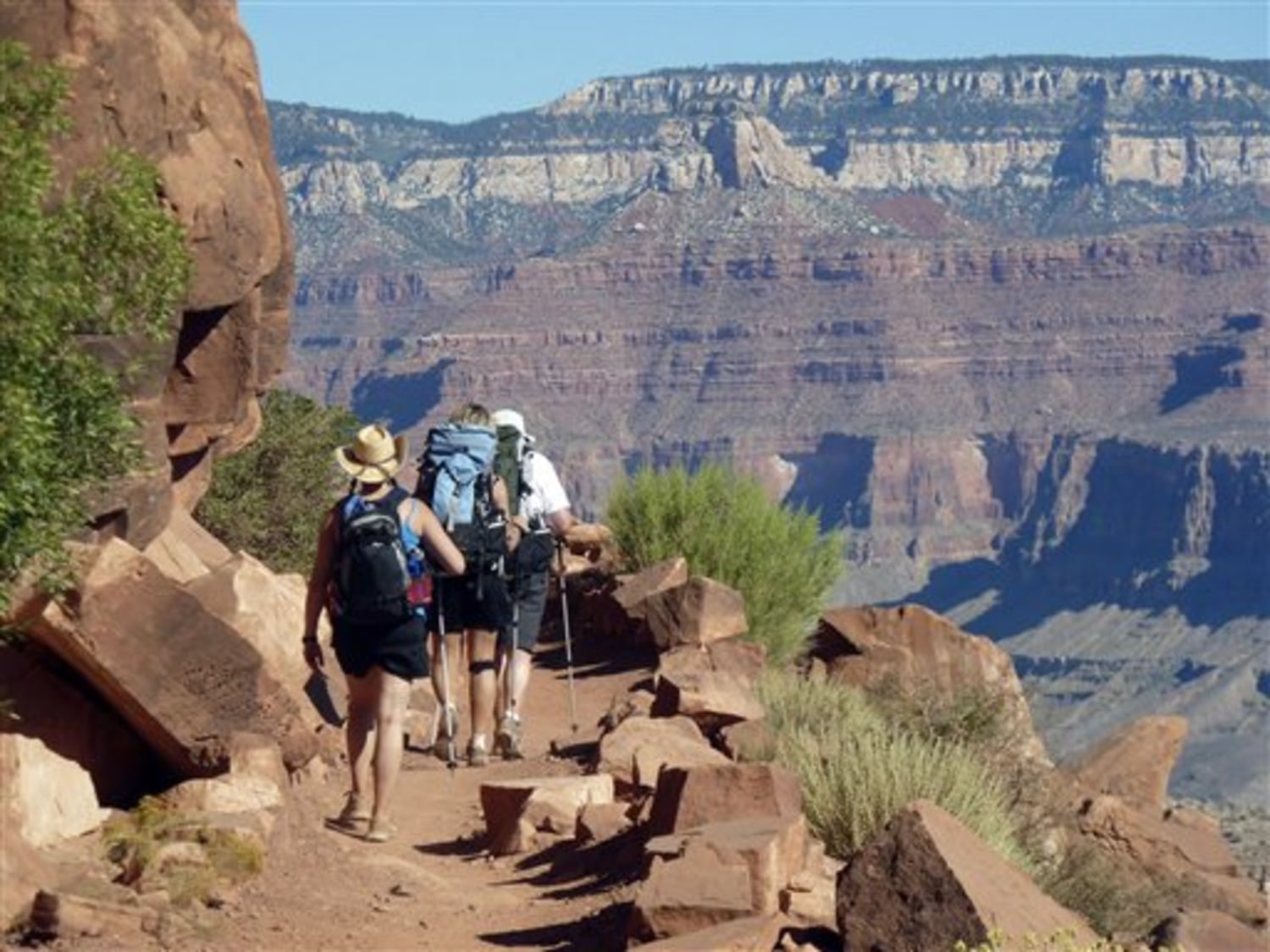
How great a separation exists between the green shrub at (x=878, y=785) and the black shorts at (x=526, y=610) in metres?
1.89

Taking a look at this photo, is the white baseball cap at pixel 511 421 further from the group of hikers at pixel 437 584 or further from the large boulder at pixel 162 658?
the large boulder at pixel 162 658

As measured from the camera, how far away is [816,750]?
15.4 metres

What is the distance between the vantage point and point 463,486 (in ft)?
53.6

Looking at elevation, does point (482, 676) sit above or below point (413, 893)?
above

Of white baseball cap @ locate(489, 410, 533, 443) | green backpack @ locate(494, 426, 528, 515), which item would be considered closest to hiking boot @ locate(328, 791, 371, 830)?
green backpack @ locate(494, 426, 528, 515)

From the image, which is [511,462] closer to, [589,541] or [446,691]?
[446,691]

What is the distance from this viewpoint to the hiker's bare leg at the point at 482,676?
17.3 m

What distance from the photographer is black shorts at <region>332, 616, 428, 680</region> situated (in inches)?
566

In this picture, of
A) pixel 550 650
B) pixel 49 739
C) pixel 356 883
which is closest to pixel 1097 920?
pixel 356 883

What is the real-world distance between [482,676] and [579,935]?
5.10 metres

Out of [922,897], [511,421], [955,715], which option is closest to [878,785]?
[922,897]

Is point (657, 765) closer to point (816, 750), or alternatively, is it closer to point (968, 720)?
point (816, 750)

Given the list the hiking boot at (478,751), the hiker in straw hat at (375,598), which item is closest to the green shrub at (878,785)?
the hiker in straw hat at (375,598)

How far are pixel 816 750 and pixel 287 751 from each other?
8.15 ft
